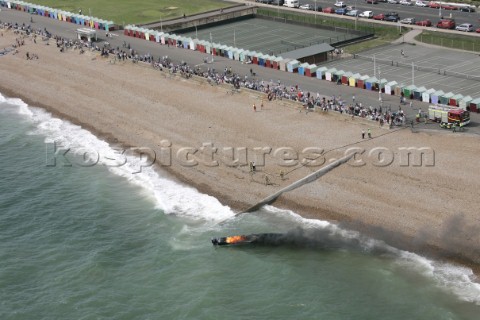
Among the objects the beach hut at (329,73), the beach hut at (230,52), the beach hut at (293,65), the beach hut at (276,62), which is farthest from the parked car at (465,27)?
the beach hut at (230,52)

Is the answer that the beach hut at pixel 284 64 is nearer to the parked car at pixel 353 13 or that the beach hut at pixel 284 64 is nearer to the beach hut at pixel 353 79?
the beach hut at pixel 353 79

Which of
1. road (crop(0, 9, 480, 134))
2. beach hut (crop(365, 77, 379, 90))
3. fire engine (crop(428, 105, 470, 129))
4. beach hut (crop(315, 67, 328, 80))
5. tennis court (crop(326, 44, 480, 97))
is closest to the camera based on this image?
fire engine (crop(428, 105, 470, 129))

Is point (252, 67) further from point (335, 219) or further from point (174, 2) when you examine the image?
point (174, 2)

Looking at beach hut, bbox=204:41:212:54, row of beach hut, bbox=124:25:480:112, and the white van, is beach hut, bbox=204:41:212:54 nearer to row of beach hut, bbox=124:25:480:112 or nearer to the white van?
row of beach hut, bbox=124:25:480:112

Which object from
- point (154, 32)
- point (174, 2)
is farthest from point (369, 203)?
point (174, 2)

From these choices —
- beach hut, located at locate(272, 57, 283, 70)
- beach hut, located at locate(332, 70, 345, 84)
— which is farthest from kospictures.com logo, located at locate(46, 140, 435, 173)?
beach hut, located at locate(272, 57, 283, 70)

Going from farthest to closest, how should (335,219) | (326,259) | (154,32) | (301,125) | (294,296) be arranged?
(154,32), (301,125), (335,219), (326,259), (294,296)
